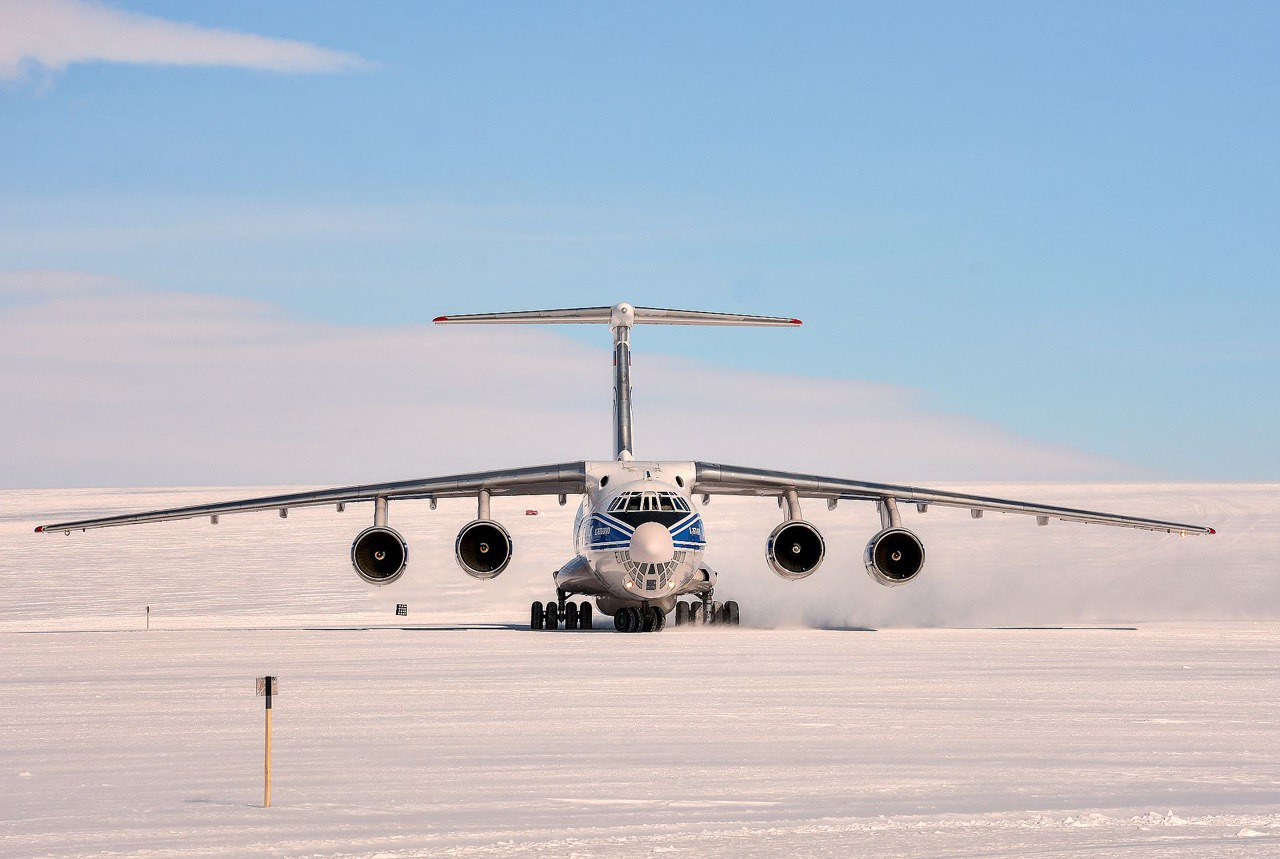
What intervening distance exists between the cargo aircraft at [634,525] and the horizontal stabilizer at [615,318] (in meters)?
0.04

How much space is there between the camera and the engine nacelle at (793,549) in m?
23.6

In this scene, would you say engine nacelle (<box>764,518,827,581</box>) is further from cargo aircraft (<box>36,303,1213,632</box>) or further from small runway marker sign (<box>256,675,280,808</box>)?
small runway marker sign (<box>256,675,280,808</box>)

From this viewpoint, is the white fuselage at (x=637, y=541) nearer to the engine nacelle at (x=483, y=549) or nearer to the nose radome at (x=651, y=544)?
the nose radome at (x=651, y=544)

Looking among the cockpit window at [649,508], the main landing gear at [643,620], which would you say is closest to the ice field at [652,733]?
the main landing gear at [643,620]

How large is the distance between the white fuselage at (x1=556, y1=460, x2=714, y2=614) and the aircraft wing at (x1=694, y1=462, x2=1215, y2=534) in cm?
106

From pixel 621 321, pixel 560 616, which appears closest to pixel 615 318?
pixel 621 321

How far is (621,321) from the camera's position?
90.4 feet

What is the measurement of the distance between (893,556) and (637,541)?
458 centimetres

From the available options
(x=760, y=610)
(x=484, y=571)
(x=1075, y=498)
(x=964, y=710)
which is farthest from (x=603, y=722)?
(x=1075, y=498)

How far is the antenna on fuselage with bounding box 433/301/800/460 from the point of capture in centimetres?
2592

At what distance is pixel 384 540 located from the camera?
23.4 meters

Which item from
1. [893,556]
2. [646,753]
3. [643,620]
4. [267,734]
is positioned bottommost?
[646,753]

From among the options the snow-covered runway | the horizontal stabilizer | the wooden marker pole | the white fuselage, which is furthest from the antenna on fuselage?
the wooden marker pole

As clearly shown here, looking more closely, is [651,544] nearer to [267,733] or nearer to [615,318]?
[615,318]
